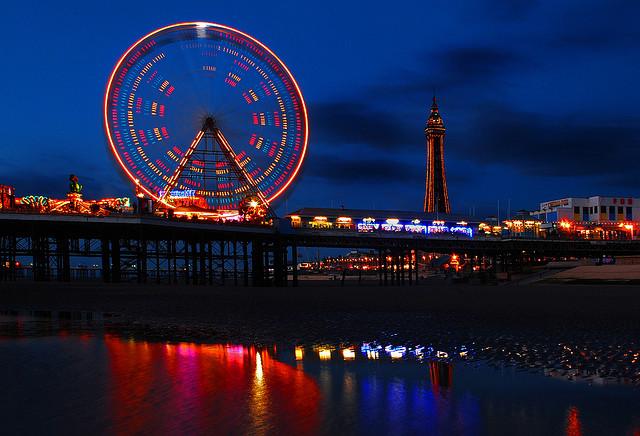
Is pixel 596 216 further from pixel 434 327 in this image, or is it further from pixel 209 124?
pixel 434 327

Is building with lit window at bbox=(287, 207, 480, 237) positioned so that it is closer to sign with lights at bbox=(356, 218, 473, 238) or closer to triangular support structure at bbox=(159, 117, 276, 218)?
sign with lights at bbox=(356, 218, 473, 238)

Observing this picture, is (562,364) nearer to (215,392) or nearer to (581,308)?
(215,392)

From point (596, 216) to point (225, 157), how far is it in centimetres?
11493

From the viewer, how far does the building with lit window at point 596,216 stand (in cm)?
13638

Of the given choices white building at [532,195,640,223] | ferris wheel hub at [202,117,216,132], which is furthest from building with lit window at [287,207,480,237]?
white building at [532,195,640,223]

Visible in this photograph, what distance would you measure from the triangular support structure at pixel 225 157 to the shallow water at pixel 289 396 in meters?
43.6

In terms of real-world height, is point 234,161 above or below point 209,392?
above

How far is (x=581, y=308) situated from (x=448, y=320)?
730cm

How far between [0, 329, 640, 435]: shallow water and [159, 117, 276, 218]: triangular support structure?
A: 43585 mm

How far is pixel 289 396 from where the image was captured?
28.6 feet

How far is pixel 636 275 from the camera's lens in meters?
54.0

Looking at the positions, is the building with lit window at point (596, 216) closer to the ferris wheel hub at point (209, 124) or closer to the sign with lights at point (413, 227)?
the sign with lights at point (413, 227)

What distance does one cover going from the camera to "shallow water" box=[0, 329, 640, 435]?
7191mm

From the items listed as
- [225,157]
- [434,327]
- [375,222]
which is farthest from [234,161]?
[375,222]
